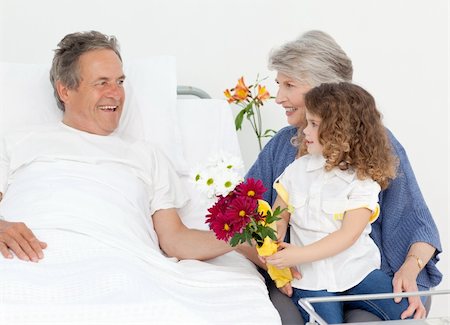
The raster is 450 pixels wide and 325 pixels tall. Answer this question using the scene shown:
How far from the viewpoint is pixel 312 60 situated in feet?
7.64

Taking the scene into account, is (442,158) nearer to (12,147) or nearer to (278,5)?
(278,5)

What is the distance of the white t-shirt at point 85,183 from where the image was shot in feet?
7.10

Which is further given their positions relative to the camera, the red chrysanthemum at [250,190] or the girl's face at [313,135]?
the girl's face at [313,135]

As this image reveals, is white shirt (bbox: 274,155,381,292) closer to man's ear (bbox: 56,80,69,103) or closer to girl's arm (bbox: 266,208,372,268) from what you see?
girl's arm (bbox: 266,208,372,268)

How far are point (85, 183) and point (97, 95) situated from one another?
A: 1.29 ft

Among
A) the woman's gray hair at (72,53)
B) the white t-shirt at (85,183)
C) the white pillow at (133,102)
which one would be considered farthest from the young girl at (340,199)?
the woman's gray hair at (72,53)

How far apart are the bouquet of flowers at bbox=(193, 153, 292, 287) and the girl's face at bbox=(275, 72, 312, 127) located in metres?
0.55

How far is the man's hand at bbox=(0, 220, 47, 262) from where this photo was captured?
1975mm

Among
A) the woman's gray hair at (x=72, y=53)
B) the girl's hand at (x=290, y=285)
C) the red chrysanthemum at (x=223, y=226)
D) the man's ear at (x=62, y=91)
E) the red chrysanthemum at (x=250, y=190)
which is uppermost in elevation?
the woman's gray hair at (x=72, y=53)

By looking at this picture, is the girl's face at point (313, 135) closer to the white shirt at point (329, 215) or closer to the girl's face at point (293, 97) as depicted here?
the white shirt at point (329, 215)

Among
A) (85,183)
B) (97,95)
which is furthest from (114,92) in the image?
(85,183)

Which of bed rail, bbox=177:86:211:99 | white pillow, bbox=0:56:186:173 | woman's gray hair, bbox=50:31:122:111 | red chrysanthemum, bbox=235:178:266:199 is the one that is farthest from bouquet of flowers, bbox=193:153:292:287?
bed rail, bbox=177:86:211:99

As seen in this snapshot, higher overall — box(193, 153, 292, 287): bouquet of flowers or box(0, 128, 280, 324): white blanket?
box(193, 153, 292, 287): bouquet of flowers

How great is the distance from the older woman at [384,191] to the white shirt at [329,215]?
94 millimetres
